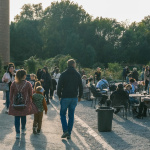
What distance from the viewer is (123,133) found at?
9211 millimetres

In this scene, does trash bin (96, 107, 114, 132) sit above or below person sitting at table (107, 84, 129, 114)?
below

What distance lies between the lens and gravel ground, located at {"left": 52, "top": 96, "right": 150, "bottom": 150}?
7746 mm

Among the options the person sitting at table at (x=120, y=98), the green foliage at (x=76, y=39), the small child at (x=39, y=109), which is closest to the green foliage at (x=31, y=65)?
the green foliage at (x=76, y=39)

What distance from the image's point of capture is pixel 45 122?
10.7 m

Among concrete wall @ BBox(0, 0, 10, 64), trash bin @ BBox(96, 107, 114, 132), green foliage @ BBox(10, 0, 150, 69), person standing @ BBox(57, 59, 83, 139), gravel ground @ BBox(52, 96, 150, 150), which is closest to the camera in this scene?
gravel ground @ BBox(52, 96, 150, 150)

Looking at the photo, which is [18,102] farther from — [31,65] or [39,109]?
[31,65]

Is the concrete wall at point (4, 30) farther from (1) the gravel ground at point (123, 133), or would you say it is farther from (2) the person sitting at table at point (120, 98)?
(2) the person sitting at table at point (120, 98)

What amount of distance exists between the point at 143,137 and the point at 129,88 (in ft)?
16.8

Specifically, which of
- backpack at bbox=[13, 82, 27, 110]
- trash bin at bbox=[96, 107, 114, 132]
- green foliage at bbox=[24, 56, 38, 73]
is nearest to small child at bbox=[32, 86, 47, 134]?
backpack at bbox=[13, 82, 27, 110]

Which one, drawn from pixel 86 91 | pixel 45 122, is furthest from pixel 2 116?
pixel 86 91

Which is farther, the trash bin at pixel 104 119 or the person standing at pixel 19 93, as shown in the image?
the trash bin at pixel 104 119

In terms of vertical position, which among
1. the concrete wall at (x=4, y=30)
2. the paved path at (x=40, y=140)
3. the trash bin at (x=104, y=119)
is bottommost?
the paved path at (x=40, y=140)

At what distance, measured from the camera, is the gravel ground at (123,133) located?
775cm

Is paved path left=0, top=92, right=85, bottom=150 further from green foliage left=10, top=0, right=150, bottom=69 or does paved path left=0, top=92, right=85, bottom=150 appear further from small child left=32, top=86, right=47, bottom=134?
green foliage left=10, top=0, right=150, bottom=69
